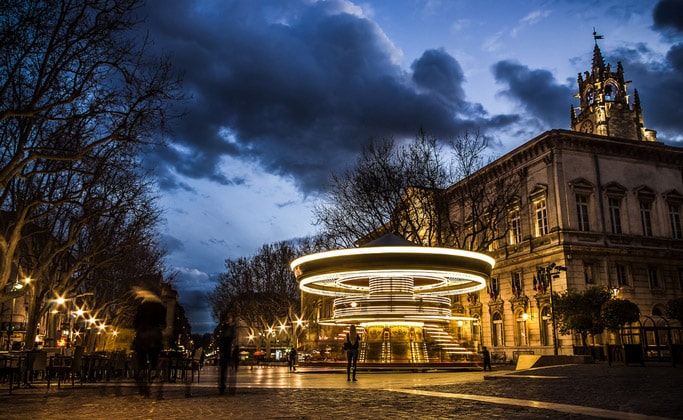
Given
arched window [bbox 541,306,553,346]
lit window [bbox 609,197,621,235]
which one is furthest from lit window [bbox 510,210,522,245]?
arched window [bbox 541,306,553,346]

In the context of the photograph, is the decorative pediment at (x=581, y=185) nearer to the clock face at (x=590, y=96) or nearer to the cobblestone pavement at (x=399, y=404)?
the cobblestone pavement at (x=399, y=404)

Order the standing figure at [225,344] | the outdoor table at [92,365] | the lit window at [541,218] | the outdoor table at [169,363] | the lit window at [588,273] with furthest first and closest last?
the lit window at [541,218], the lit window at [588,273], the outdoor table at [92,365], the outdoor table at [169,363], the standing figure at [225,344]

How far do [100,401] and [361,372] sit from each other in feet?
47.0

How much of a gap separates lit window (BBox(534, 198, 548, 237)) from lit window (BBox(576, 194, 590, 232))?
2.24m

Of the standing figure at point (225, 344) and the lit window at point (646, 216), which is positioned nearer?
the standing figure at point (225, 344)

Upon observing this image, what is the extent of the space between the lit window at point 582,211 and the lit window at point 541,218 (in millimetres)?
2241

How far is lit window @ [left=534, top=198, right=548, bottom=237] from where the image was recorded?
41.4 metres

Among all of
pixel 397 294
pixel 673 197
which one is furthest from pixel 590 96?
pixel 397 294

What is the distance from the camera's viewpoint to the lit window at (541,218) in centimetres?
4138

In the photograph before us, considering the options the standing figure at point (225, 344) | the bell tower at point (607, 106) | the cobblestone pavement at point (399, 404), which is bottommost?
the cobblestone pavement at point (399, 404)

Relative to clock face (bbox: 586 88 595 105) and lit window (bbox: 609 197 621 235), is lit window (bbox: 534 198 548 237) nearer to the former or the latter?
lit window (bbox: 609 197 621 235)

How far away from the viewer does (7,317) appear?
5331cm

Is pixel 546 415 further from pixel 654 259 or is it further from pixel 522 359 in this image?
pixel 654 259

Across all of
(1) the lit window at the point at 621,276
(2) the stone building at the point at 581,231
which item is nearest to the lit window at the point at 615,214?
(2) the stone building at the point at 581,231
